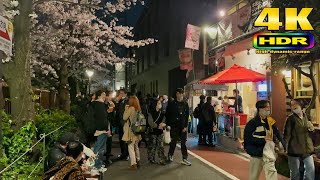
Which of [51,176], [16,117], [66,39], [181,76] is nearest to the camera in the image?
[51,176]

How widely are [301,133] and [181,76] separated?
93.4 ft

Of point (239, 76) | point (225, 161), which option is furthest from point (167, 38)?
point (225, 161)

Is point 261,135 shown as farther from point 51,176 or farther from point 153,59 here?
point 153,59

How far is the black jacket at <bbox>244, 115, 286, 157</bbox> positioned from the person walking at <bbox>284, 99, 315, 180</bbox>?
31.7 inches

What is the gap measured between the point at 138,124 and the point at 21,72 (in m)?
3.33

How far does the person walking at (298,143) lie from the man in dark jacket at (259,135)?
30.6 inches

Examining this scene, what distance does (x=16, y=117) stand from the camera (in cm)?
910

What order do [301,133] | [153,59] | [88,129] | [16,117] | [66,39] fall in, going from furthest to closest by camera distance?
1. [153,59]
2. [66,39]
3. [88,129]
4. [16,117]
5. [301,133]

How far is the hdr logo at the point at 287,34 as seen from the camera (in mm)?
11219

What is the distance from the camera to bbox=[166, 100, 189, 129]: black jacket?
37.4ft

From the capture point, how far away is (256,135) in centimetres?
723

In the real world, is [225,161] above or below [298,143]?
below

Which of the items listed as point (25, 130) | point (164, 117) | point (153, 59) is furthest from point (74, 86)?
point (25, 130)

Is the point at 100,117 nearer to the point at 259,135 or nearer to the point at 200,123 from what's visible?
the point at 259,135
